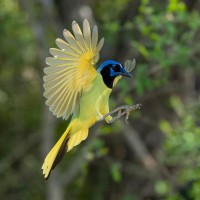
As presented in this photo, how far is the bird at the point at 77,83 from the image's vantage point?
1.91 meters

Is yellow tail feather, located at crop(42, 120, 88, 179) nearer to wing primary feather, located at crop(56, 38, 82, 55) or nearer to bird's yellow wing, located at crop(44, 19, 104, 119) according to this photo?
bird's yellow wing, located at crop(44, 19, 104, 119)

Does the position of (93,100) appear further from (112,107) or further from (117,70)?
(112,107)

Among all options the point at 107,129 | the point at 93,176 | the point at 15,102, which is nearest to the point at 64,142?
the point at 107,129

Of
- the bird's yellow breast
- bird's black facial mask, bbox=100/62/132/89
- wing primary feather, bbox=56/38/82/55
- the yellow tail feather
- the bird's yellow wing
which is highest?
wing primary feather, bbox=56/38/82/55

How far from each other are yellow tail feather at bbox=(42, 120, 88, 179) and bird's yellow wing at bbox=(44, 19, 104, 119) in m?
0.07

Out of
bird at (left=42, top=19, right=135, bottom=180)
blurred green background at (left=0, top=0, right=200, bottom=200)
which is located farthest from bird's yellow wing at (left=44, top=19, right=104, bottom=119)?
blurred green background at (left=0, top=0, right=200, bottom=200)

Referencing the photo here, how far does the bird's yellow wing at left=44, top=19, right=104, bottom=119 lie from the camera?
191 cm

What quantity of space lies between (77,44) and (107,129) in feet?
7.00

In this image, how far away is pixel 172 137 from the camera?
4141mm

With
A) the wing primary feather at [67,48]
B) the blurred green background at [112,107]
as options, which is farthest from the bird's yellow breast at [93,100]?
the blurred green background at [112,107]

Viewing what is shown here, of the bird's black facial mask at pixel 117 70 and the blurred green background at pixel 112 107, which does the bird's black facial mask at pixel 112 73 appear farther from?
the blurred green background at pixel 112 107

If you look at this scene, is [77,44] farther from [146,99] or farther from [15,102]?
[15,102]

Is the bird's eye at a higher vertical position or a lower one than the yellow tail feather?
higher

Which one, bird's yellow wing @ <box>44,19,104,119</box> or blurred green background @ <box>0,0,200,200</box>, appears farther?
blurred green background @ <box>0,0,200,200</box>
